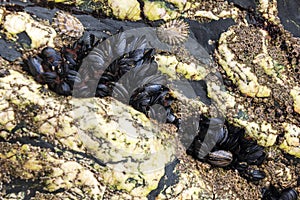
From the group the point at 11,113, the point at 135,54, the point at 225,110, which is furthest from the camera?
the point at 225,110

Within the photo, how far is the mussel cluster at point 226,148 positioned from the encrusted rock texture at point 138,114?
0.09m

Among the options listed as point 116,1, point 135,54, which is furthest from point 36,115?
point 116,1

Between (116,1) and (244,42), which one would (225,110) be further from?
(116,1)

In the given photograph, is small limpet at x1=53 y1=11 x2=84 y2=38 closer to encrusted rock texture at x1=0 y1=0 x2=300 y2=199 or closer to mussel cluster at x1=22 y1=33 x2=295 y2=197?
encrusted rock texture at x1=0 y1=0 x2=300 y2=199

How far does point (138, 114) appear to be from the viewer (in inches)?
166

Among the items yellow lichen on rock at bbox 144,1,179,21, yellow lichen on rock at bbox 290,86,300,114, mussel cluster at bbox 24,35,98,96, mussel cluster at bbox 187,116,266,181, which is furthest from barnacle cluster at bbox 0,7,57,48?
yellow lichen on rock at bbox 290,86,300,114

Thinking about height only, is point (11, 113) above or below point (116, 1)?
below

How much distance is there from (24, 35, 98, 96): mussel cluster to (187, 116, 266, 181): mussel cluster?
1.46 metres

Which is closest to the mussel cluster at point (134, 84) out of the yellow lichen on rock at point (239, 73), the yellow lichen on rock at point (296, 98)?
the yellow lichen on rock at point (239, 73)

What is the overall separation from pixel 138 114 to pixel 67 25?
Result: 1180 mm

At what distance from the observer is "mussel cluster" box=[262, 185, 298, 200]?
4.93 meters

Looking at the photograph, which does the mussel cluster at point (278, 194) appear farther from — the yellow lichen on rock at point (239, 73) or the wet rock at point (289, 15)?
the wet rock at point (289, 15)

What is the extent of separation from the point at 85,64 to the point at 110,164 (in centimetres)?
105

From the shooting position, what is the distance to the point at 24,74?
3.96 metres
